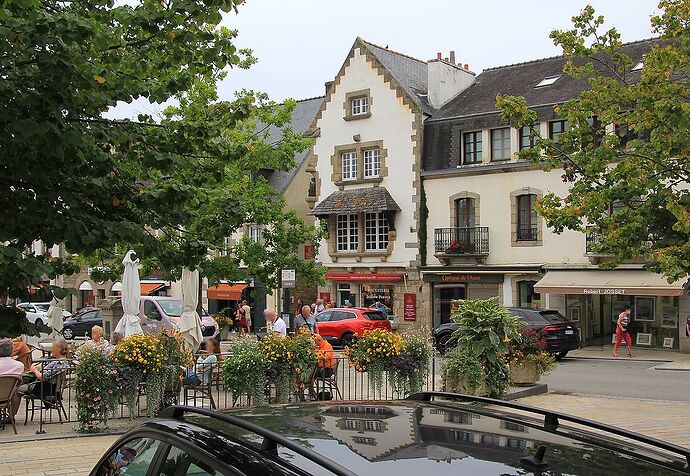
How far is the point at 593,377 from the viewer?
1917cm

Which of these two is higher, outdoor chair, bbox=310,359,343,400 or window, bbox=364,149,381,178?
window, bbox=364,149,381,178

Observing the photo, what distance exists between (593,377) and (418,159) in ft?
53.3

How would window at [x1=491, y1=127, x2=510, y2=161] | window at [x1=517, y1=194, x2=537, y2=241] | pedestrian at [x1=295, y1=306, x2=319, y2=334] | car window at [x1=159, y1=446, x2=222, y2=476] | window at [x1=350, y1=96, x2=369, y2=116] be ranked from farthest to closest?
window at [x1=350, y1=96, x2=369, y2=116]
window at [x1=491, y1=127, x2=510, y2=161]
window at [x1=517, y1=194, x2=537, y2=241]
pedestrian at [x1=295, y1=306, x2=319, y2=334]
car window at [x1=159, y1=446, x2=222, y2=476]

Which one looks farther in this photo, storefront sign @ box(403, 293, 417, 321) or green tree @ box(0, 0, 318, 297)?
storefront sign @ box(403, 293, 417, 321)

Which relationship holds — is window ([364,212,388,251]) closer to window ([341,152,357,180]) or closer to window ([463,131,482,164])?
window ([341,152,357,180])

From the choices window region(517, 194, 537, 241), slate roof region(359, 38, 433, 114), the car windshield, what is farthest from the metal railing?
the car windshield

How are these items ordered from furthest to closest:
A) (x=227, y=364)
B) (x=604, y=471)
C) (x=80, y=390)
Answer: (x=227, y=364) < (x=80, y=390) < (x=604, y=471)

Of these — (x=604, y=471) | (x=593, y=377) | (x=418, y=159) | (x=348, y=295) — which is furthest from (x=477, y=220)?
(x=604, y=471)

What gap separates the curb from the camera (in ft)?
46.6

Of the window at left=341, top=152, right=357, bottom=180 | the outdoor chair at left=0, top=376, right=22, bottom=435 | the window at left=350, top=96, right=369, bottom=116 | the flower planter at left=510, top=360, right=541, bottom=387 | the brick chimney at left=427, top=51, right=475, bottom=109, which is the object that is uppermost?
the brick chimney at left=427, top=51, right=475, bottom=109

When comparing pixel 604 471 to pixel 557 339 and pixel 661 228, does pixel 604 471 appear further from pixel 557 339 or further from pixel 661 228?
pixel 557 339

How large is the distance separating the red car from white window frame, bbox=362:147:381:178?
29.8ft

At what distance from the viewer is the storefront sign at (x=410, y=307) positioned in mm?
33312

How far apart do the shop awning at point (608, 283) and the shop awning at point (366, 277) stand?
6.96 m
